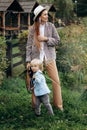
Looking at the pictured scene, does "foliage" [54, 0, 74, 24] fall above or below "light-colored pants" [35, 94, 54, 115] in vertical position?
above

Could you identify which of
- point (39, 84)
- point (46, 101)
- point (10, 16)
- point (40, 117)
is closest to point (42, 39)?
point (39, 84)

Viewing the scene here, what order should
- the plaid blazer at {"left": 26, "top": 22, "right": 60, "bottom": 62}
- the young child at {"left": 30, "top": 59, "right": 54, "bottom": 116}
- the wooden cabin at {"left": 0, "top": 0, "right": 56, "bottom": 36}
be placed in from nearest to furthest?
1. the young child at {"left": 30, "top": 59, "right": 54, "bottom": 116}
2. the plaid blazer at {"left": 26, "top": 22, "right": 60, "bottom": 62}
3. the wooden cabin at {"left": 0, "top": 0, "right": 56, "bottom": 36}

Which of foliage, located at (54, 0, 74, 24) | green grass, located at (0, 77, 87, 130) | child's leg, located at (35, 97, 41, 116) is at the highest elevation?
foliage, located at (54, 0, 74, 24)

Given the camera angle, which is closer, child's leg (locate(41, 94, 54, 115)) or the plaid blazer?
child's leg (locate(41, 94, 54, 115))

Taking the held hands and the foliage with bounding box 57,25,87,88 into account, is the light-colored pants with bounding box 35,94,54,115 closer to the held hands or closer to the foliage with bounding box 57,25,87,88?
the held hands

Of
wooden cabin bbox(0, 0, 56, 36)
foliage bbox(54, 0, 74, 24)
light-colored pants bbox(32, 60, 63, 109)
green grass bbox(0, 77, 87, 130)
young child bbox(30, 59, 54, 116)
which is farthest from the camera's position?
foliage bbox(54, 0, 74, 24)

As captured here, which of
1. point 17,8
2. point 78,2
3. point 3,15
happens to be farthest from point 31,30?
point 78,2

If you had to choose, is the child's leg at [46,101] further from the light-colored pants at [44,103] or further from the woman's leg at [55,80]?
the woman's leg at [55,80]

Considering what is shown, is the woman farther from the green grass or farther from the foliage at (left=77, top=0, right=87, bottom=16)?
the foliage at (left=77, top=0, right=87, bottom=16)

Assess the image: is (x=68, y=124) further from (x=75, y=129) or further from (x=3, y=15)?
(x=3, y=15)

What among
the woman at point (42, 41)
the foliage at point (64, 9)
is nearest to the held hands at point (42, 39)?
A: the woman at point (42, 41)

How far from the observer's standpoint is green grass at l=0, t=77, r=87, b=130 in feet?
26.6

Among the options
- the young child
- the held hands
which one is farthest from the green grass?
the held hands

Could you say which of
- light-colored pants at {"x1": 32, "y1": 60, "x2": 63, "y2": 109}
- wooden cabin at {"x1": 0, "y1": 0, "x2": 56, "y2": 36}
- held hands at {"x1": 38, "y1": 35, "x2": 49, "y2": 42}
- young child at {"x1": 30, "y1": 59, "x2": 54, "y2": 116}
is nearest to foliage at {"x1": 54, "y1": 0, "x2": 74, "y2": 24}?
wooden cabin at {"x1": 0, "y1": 0, "x2": 56, "y2": 36}
